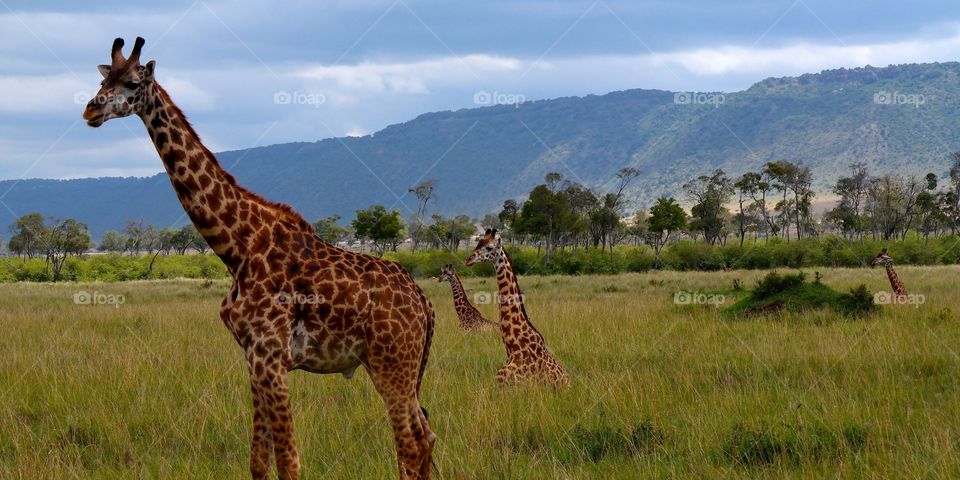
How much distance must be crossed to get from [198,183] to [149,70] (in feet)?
2.66

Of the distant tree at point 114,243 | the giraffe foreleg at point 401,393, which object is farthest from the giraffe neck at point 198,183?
the distant tree at point 114,243

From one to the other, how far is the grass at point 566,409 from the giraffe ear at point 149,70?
3150mm

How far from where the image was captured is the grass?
23.2 feet

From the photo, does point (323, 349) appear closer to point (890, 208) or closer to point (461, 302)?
point (461, 302)

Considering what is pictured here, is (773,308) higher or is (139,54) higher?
(139,54)

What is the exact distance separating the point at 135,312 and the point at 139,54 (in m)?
17.0

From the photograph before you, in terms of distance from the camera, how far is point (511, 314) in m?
10.1

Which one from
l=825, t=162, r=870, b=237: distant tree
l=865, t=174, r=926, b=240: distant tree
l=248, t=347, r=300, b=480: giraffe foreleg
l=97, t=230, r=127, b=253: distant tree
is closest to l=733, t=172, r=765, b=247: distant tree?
l=825, t=162, r=870, b=237: distant tree

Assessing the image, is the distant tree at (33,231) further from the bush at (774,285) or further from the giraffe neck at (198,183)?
the giraffe neck at (198,183)

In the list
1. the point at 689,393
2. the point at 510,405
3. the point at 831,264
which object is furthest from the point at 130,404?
the point at 831,264

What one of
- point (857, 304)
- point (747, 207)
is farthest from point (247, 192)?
point (747, 207)

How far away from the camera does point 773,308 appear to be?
17.1m

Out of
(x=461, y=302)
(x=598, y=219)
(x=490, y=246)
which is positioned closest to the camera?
(x=490, y=246)

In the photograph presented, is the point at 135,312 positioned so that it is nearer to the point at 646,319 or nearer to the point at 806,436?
the point at 646,319
